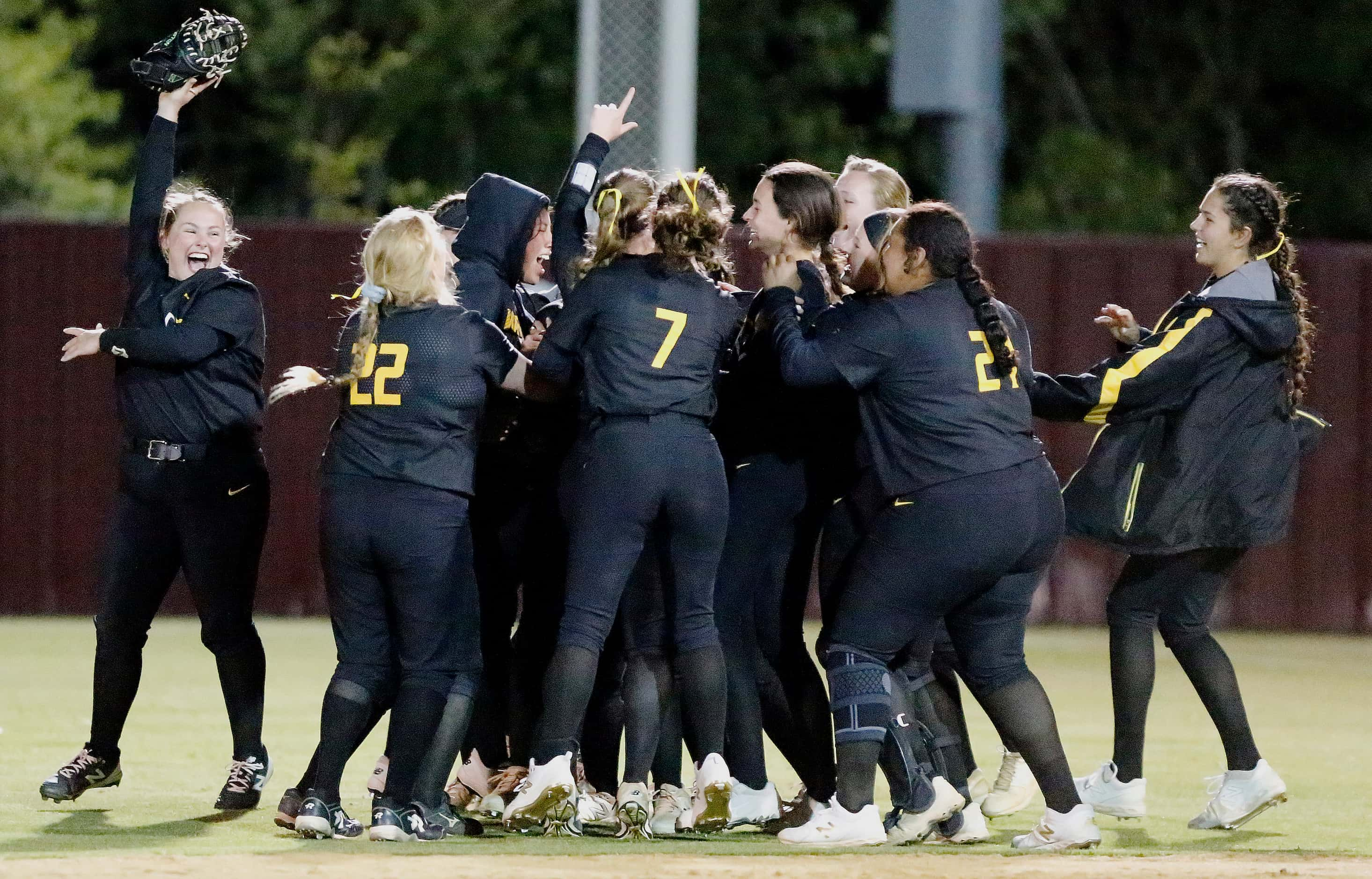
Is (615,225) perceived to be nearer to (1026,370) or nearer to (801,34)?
(1026,370)

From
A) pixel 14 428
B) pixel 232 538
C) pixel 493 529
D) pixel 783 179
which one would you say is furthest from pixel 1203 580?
pixel 14 428

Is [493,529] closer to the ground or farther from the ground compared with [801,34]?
closer to the ground

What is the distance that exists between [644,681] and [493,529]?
2.65 ft

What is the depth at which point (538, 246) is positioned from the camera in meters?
6.19

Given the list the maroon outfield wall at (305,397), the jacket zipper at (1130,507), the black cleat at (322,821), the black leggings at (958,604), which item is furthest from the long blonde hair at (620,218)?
the maroon outfield wall at (305,397)

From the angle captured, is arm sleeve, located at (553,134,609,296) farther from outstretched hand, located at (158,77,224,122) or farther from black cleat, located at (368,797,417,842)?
black cleat, located at (368,797,417,842)

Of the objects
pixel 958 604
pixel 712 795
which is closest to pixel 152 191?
pixel 712 795

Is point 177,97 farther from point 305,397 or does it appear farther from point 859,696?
point 305,397

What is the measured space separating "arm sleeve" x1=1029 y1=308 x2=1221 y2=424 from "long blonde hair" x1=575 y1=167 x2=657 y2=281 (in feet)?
4.28

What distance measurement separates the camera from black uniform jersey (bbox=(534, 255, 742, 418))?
18.2 ft

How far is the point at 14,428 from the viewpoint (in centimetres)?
1175

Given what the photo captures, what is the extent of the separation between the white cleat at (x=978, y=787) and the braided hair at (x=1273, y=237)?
1.59 m

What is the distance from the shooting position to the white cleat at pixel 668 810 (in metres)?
5.74

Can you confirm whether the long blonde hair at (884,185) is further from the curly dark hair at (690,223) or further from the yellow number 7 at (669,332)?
the yellow number 7 at (669,332)
